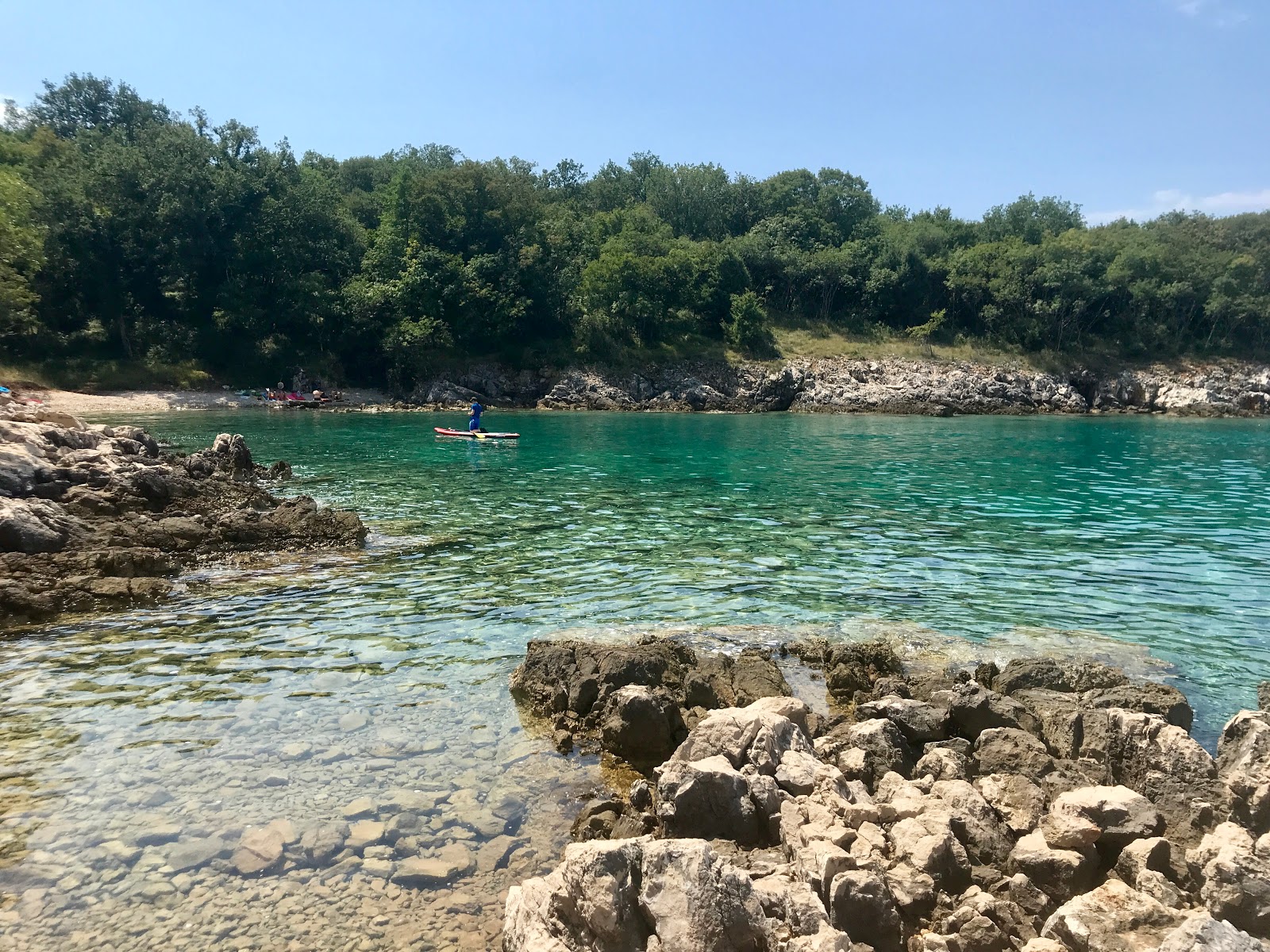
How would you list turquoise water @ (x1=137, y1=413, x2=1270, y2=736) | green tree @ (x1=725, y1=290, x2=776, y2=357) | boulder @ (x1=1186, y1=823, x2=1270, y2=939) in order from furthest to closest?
green tree @ (x1=725, y1=290, x2=776, y2=357), turquoise water @ (x1=137, y1=413, x2=1270, y2=736), boulder @ (x1=1186, y1=823, x2=1270, y2=939)

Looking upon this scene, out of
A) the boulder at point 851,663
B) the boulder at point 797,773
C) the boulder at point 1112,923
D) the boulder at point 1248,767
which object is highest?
the boulder at point 1248,767

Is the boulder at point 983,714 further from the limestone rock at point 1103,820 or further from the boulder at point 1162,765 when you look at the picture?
the limestone rock at point 1103,820

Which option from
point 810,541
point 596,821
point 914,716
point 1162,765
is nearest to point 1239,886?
point 1162,765

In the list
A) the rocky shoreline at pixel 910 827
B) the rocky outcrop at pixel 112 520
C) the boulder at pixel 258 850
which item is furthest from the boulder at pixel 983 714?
the rocky outcrop at pixel 112 520

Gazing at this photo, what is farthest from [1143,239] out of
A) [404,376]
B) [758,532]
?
[758,532]

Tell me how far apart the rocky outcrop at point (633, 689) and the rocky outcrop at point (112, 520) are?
Result: 308 inches

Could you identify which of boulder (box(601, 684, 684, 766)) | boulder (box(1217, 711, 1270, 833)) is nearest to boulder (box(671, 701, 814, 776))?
boulder (box(601, 684, 684, 766))

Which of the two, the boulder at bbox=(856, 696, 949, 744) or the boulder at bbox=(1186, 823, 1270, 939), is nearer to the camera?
the boulder at bbox=(1186, 823, 1270, 939)

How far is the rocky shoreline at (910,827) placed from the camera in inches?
186

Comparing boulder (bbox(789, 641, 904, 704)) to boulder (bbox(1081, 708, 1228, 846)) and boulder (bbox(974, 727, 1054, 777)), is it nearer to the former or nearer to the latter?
boulder (bbox(974, 727, 1054, 777))

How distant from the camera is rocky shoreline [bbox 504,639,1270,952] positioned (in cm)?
473

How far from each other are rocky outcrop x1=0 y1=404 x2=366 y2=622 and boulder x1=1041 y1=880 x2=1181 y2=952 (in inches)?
526

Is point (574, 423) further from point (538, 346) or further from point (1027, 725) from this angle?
point (1027, 725)

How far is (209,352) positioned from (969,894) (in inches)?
2970
